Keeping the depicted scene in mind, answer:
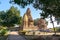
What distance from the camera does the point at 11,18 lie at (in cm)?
7062

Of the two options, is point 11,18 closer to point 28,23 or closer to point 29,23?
point 28,23

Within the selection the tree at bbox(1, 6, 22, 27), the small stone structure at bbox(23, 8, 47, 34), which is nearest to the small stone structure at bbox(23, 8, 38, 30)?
the small stone structure at bbox(23, 8, 47, 34)

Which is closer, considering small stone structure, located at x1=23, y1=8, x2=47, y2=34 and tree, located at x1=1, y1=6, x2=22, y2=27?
small stone structure, located at x1=23, y1=8, x2=47, y2=34

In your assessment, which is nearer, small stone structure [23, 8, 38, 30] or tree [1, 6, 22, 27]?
small stone structure [23, 8, 38, 30]

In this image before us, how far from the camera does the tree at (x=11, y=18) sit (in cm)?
6977

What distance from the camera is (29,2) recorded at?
56.6ft

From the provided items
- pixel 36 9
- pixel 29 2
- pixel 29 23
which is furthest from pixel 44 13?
pixel 29 23

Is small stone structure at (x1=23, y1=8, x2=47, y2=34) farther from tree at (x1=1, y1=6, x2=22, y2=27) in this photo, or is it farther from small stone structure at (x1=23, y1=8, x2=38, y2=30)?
tree at (x1=1, y1=6, x2=22, y2=27)

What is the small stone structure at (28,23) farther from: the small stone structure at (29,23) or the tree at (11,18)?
the tree at (11,18)

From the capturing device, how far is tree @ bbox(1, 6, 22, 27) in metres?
69.8

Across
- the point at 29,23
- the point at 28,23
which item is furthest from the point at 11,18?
the point at 29,23

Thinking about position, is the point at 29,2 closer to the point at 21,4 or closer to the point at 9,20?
the point at 21,4

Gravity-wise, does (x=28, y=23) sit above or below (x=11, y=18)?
above

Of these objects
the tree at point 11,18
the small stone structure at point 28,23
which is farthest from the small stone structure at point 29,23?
the tree at point 11,18
